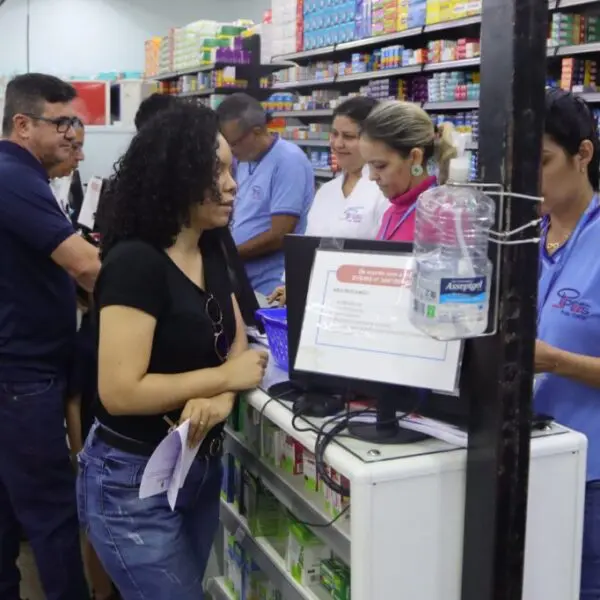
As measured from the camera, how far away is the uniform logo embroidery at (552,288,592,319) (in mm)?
1821

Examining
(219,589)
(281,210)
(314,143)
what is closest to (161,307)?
(219,589)

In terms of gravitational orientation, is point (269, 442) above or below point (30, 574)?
above

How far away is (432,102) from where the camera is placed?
5445 mm

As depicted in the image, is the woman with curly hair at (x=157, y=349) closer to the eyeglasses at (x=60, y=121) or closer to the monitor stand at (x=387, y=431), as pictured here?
the monitor stand at (x=387, y=431)

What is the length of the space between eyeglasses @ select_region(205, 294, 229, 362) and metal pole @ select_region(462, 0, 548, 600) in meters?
0.60

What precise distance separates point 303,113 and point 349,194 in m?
3.88

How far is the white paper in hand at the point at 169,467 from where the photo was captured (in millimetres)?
1752

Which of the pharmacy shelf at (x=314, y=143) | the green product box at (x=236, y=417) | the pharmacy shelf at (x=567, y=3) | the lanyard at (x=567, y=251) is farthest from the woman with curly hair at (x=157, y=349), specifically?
the pharmacy shelf at (x=314, y=143)

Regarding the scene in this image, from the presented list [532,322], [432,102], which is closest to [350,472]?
[532,322]

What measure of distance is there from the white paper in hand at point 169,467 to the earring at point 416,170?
1358 mm

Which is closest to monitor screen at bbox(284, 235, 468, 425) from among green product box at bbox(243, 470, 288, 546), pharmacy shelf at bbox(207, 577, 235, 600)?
green product box at bbox(243, 470, 288, 546)

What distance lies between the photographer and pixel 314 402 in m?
1.82

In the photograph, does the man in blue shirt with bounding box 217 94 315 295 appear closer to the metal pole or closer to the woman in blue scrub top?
the woman in blue scrub top

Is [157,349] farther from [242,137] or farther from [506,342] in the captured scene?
[242,137]
